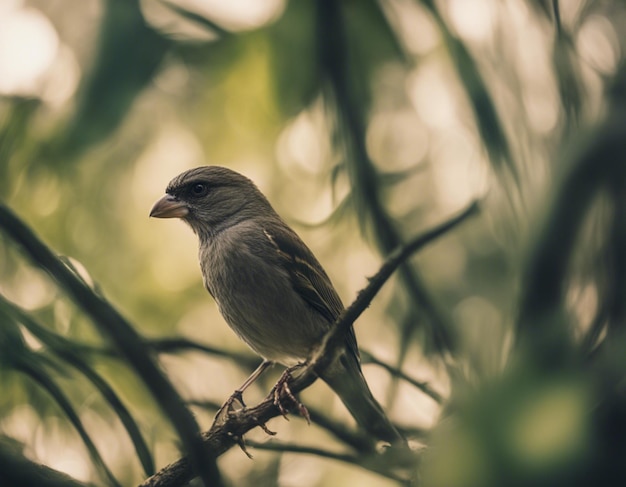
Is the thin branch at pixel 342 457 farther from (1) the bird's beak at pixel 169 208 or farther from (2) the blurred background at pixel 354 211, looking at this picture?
(1) the bird's beak at pixel 169 208

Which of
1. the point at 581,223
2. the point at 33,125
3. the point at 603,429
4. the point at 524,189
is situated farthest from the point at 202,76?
the point at 603,429

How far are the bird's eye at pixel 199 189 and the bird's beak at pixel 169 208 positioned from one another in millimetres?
122

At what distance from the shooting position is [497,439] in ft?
3.51

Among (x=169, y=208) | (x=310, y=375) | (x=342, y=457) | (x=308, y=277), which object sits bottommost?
(x=342, y=457)

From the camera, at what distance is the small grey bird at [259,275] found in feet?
10.9

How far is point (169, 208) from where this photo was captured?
12.2ft

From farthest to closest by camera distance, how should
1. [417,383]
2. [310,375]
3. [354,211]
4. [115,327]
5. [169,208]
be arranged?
[169,208] < [354,211] < [417,383] < [310,375] < [115,327]

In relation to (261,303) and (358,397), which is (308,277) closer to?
(261,303)

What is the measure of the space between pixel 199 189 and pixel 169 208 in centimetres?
32

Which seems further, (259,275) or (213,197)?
(213,197)

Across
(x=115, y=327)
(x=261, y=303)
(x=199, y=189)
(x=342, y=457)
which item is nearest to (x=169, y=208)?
(x=199, y=189)

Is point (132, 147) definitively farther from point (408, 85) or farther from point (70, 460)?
point (70, 460)

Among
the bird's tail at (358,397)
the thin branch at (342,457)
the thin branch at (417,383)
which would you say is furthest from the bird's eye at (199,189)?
the thin branch at (342,457)

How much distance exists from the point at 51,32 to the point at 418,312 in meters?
2.03
